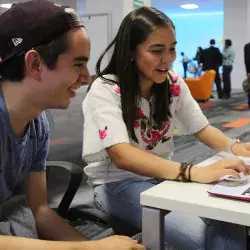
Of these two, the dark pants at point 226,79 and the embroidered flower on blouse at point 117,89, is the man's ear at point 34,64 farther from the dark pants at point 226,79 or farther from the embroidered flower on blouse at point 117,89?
the dark pants at point 226,79

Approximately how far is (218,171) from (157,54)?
0.54 metres

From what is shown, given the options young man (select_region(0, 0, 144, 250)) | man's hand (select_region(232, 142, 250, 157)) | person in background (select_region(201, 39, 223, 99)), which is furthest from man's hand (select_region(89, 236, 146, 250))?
person in background (select_region(201, 39, 223, 99))

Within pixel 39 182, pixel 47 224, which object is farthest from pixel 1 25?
pixel 47 224

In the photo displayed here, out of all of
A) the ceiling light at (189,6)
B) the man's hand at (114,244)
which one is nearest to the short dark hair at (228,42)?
the ceiling light at (189,6)

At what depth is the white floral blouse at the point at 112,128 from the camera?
54.5 inches

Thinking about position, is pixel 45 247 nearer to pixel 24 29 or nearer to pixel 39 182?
pixel 39 182

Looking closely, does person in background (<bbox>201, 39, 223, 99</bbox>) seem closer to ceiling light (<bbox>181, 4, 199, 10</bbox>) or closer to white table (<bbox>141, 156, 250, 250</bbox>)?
ceiling light (<bbox>181, 4, 199, 10</bbox>)

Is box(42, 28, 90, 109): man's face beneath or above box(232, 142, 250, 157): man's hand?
above

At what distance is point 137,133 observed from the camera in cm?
150

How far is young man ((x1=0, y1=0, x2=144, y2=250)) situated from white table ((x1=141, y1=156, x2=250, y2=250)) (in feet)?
0.28

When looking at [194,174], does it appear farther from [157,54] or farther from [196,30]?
[196,30]

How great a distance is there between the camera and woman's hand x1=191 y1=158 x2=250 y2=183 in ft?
3.72

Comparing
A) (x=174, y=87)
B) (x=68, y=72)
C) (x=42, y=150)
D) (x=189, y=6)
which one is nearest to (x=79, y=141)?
(x=174, y=87)

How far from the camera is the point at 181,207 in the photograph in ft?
3.17
